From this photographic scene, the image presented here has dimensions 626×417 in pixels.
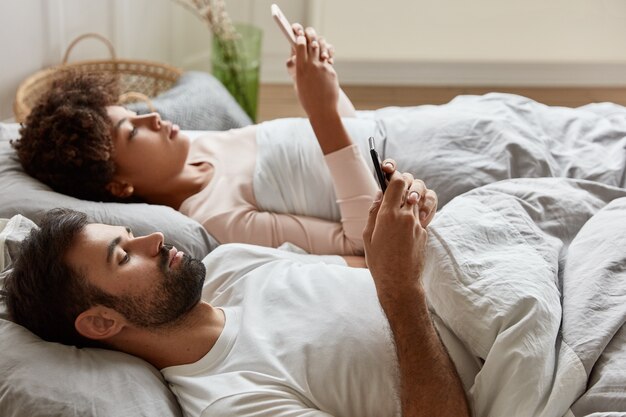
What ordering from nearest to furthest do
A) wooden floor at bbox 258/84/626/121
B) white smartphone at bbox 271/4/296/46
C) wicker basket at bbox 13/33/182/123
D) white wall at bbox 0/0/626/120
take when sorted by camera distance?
white smartphone at bbox 271/4/296/46 → wicker basket at bbox 13/33/182/123 → white wall at bbox 0/0/626/120 → wooden floor at bbox 258/84/626/121

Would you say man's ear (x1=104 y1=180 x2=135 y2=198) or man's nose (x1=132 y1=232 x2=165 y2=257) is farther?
man's ear (x1=104 y1=180 x2=135 y2=198)

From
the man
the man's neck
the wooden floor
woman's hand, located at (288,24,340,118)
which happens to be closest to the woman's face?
woman's hand, located at (288,24,340,118)

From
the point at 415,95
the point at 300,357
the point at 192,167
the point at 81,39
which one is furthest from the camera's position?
the point at 415,95

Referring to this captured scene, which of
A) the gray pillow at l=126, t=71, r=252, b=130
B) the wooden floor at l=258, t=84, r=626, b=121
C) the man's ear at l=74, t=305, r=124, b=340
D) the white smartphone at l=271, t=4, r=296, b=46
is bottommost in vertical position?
the wooden floor at l=258, t=84, r=626, b=121

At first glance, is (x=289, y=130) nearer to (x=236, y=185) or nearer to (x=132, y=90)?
(x=236, y=185)

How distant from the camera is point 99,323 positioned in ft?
4.69

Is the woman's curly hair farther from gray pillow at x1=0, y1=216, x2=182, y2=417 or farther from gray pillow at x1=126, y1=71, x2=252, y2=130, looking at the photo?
gray pillow at x1=0, y1=216, x2=182, y2=417

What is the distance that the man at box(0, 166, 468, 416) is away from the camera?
1.34m

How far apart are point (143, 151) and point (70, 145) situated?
0.59 ft

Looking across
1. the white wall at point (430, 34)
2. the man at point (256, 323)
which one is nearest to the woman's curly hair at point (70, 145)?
the man at point (256, 323)

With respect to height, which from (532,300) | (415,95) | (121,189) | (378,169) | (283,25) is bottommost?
(415,95)

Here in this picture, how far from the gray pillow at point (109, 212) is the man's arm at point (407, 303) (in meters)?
0.59

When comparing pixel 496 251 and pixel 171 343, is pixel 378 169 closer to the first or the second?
pixel 496 251

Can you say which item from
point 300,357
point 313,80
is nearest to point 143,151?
point 313,80
